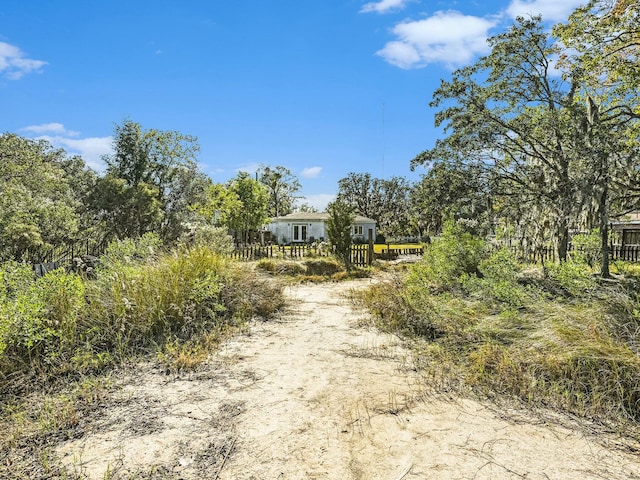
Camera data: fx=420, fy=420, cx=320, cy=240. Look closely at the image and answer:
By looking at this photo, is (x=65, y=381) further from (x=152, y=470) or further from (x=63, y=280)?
(x=152, y=470)

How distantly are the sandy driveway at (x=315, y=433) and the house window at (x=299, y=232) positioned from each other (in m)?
34.1

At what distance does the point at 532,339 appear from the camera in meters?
4.80

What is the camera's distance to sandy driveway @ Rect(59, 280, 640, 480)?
2.77m

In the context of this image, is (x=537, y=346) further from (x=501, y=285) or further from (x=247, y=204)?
(x=247, y=204)

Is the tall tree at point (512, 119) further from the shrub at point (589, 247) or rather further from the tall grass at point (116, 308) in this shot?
the tall grass at point (116, 308)

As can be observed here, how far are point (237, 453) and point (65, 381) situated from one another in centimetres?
241

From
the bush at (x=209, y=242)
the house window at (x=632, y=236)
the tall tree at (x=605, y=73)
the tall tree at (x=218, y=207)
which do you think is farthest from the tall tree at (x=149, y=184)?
the house window at (x=632, y=236)

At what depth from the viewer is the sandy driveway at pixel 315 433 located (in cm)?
277

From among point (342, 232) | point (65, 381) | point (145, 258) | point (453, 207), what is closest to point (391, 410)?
point (65, 381)

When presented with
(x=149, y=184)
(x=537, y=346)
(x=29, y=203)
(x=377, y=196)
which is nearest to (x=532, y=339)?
(x=537, y=346)

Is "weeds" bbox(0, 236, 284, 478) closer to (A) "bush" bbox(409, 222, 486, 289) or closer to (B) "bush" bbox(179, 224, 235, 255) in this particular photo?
(B) "bush" bbox(179, 224, 235, 255)

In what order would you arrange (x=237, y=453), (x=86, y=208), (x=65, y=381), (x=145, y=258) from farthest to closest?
(x=86, y=208) → (x=145, y=258) → (x=65, y=381) → (x=237, y=453)

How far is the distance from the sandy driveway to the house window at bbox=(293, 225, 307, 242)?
34055 mm

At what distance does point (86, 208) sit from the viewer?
17.5 m
